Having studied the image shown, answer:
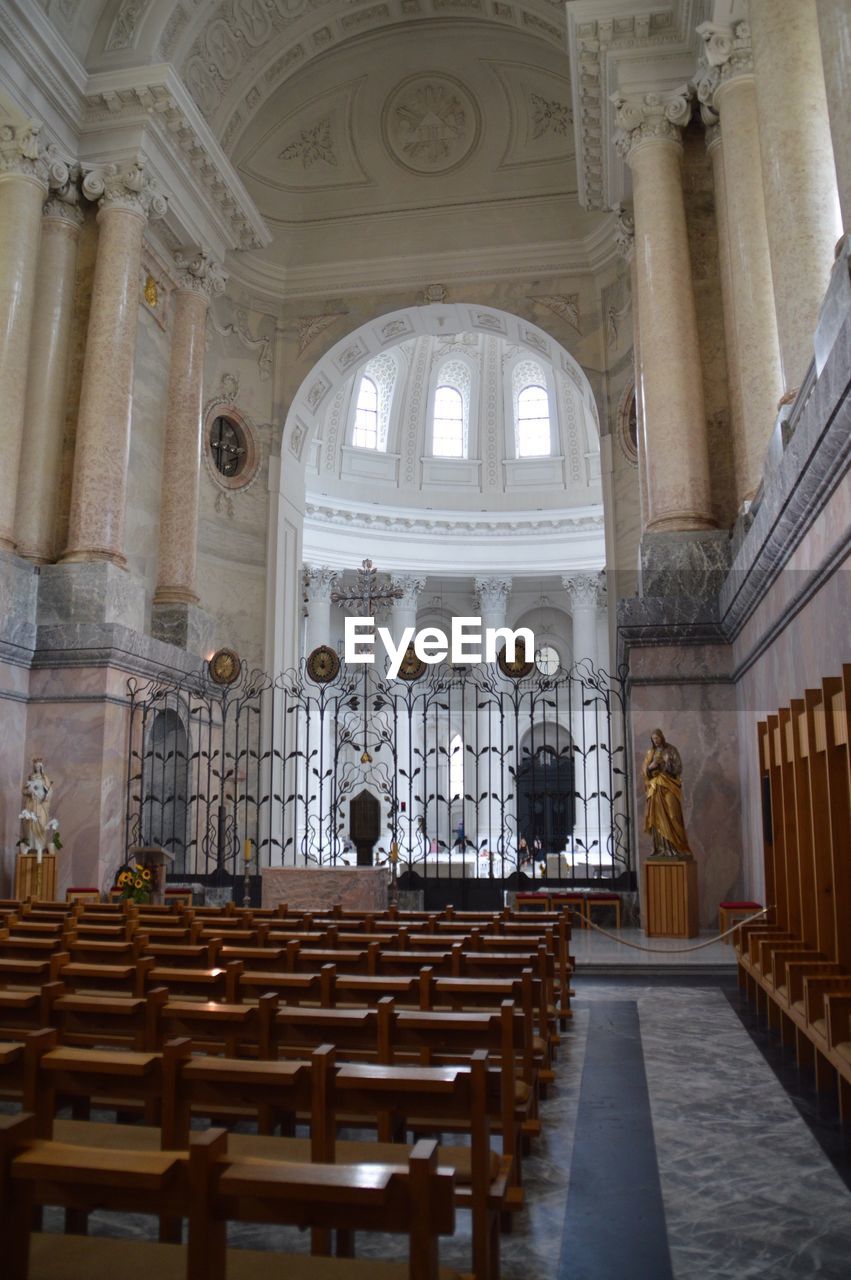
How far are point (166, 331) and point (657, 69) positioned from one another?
8803 mm

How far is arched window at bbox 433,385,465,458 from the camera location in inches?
1186

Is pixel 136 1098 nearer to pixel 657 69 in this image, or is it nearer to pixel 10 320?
pixel 10 320

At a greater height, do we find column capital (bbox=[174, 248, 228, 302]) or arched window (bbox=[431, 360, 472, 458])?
arched window (bbox=[431, 360, 472, 458])

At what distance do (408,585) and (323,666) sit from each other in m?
13.9

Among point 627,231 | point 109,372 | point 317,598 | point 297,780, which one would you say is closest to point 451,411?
point 317,598

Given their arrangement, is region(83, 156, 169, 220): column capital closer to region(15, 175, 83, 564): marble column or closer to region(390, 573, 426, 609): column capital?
region(15, 175, 83, 564): marble column

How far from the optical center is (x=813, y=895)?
6.32 metres

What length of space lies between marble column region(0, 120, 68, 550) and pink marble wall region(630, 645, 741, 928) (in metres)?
8.69

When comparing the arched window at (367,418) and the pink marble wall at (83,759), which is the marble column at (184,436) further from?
the arched window at (367,418)

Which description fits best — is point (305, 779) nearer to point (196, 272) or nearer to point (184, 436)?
point (184, 436)

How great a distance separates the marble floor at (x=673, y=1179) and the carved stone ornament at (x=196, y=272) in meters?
15.3

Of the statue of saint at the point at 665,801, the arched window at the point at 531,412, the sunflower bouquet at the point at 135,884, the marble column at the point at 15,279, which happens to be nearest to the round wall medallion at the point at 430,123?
the marble column at the point at 15,279

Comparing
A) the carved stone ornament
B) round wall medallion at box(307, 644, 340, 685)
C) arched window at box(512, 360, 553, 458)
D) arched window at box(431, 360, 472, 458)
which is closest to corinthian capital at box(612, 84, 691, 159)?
the carved stone ornament

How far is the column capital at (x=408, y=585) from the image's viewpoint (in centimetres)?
2939
